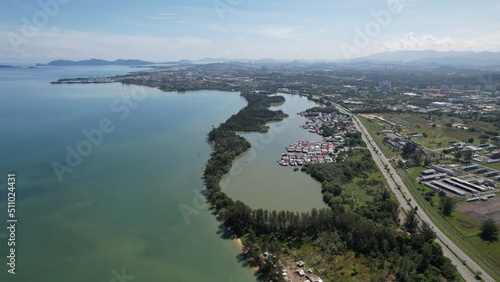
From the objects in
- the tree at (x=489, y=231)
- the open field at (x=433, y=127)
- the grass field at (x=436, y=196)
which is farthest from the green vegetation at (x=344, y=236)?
the open field at (x=433, y=127)

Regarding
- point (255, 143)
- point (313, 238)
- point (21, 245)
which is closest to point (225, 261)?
point (313, 238)

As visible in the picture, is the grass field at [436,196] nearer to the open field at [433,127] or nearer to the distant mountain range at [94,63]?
the open field at [433,127]

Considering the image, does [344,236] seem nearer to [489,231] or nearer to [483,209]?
[489,231]

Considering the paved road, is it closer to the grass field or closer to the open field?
→ the grass field

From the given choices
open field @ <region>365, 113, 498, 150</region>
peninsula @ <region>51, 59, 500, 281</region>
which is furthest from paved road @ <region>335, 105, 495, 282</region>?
open field @ <region>365, 113, 498, 150</region>

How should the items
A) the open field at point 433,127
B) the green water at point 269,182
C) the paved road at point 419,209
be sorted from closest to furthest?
the paved road at point 419,209 → the green water at point 269,182 → the open field at point 433,127

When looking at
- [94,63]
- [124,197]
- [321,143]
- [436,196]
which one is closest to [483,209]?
[436,196]

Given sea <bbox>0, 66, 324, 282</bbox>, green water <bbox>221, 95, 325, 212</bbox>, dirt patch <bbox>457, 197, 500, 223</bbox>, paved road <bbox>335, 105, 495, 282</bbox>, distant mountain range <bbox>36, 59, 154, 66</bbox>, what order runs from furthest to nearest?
distant mountain range <bbox>36, 59, 154, 66</bbox> < green water <bbox>221, 95, 325, 212</bbox> < dirt patch <bbox>457, 197, 500, 223</bbox> < sea <bbox>0, 66, 324, 282</bbox> < paved road <bbox>335, 105, 495, 282</bbox>
